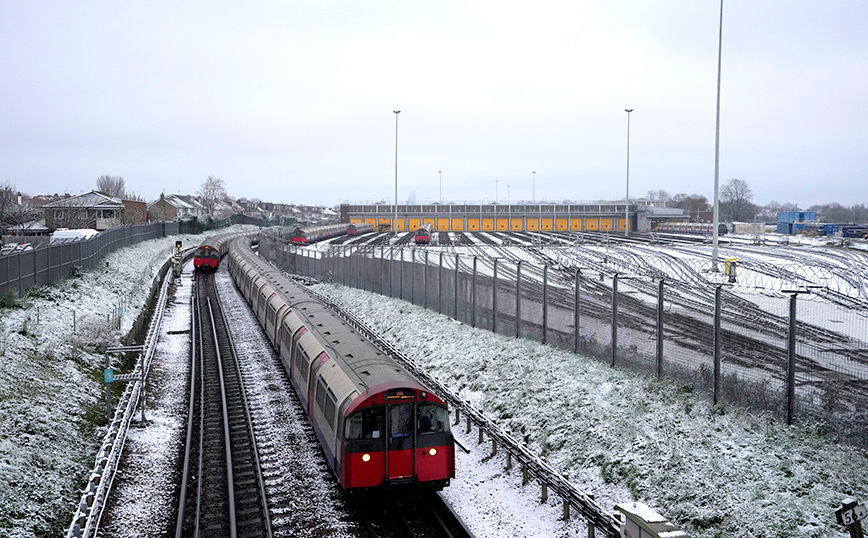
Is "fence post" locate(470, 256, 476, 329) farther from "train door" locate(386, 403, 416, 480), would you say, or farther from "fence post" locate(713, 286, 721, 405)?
"train door" locate(386, 403, 416, 480)

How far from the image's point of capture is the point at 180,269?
5300cm

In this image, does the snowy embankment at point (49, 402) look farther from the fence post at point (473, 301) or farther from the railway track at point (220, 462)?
the fence post at point (473, 301)

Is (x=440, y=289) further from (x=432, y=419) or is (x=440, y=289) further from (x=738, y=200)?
(x=738, y=200)

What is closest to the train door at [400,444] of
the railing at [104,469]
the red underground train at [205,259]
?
the railing at [104,469]

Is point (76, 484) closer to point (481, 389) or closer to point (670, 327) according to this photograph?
point (481, 389)

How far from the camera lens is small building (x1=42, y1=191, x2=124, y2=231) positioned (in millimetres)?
72250

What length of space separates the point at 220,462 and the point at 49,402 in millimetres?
4552

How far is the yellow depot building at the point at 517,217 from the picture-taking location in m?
108

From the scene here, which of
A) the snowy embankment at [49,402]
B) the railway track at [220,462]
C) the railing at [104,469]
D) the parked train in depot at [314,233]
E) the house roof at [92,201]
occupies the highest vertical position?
the house roof at [92,201]

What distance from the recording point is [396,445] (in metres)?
11.4

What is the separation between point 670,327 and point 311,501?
323 inches

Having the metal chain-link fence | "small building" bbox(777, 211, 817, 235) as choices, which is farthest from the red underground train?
"small building" bbox(777, 211, 817, 235)

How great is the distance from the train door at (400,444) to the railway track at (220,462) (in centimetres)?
237

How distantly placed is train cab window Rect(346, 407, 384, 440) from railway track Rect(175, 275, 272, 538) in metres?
2.17
